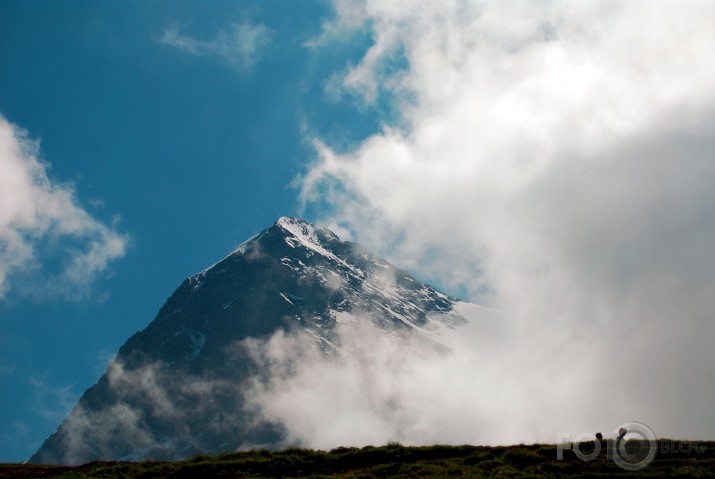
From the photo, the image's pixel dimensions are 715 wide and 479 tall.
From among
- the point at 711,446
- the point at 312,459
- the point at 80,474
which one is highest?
the point at 711,446

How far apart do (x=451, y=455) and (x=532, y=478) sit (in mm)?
12365

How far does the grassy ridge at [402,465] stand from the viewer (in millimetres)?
47469

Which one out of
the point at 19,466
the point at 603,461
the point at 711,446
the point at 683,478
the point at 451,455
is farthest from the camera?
the point at 19,466

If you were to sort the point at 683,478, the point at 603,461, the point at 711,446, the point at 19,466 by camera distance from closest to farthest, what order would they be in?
the point at 683,478, the point at 603,461, the point at 711,446, the point at 19,466

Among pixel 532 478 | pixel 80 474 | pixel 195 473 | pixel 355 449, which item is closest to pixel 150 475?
pixel 195 473

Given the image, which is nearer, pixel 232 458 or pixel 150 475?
pixel 150 475

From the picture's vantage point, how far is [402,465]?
174 feet

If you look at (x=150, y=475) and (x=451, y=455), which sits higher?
(x=451, y=455)

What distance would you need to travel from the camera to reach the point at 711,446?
172ft

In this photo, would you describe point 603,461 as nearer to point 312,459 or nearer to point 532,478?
point 532,478

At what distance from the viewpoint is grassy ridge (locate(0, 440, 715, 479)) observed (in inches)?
1869

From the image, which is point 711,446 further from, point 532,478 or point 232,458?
point 232,458

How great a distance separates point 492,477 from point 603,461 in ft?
32.8

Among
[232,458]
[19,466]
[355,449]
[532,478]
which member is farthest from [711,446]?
[19,466]
